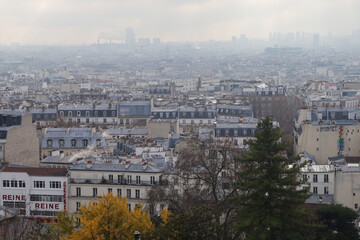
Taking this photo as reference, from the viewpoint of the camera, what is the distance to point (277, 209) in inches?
770

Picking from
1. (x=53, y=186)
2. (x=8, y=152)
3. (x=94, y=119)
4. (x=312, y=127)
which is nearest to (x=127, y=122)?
(x=94, y=119)

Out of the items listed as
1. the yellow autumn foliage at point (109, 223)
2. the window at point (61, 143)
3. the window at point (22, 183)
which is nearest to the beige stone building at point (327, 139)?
the window at point (61, 143)

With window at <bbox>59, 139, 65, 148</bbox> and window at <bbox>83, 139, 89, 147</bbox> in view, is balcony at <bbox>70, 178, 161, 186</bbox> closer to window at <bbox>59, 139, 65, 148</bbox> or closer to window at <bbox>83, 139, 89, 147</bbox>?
window at <bbox>83, 139, 89, 147</bbox>

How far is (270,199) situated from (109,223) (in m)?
4.96

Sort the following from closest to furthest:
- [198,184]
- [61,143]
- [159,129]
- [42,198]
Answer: [198,184], [42,198], [61,143], [159,129]

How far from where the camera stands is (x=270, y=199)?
769 inches

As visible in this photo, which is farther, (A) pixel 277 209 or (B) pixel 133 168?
(B) pixel 133 168

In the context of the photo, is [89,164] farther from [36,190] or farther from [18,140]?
[18,140]

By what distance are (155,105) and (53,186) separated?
90.2 ft

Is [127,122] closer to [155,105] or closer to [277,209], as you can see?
[155,105]

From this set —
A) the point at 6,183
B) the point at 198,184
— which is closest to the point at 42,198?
the point at 6,183

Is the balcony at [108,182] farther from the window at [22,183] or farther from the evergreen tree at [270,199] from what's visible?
the evergreen tree at [270,199]

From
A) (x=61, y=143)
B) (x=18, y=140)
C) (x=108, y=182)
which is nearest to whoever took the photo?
(x=108, y=182)

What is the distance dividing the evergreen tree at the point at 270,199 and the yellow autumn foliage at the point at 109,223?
3004 millimetres
